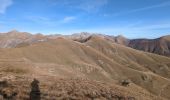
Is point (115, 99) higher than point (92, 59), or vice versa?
point (115, 99)

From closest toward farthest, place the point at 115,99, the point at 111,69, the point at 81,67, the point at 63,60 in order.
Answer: the point at 115,99, the point at 81,67, the point at 63,60, the point at 111,69

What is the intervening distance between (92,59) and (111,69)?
25423 mm

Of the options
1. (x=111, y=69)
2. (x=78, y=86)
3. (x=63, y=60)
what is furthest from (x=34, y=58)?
(x=78, y=86)

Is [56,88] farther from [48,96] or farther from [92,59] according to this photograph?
[92,59]

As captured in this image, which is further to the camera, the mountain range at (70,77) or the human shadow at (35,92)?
the mountain range at (70,77)

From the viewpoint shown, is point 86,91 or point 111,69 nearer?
point 86,91

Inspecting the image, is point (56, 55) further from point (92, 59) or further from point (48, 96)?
point (48, 96)

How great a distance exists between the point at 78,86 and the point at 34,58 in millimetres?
116889

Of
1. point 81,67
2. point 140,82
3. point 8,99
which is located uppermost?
point 8,99

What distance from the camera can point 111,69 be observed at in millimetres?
171625

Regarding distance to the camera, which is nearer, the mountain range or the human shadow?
the human shadow

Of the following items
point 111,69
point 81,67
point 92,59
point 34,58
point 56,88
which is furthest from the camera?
point 92,59

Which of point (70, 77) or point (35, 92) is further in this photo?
point (70, 77)

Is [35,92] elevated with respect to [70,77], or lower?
elevated
